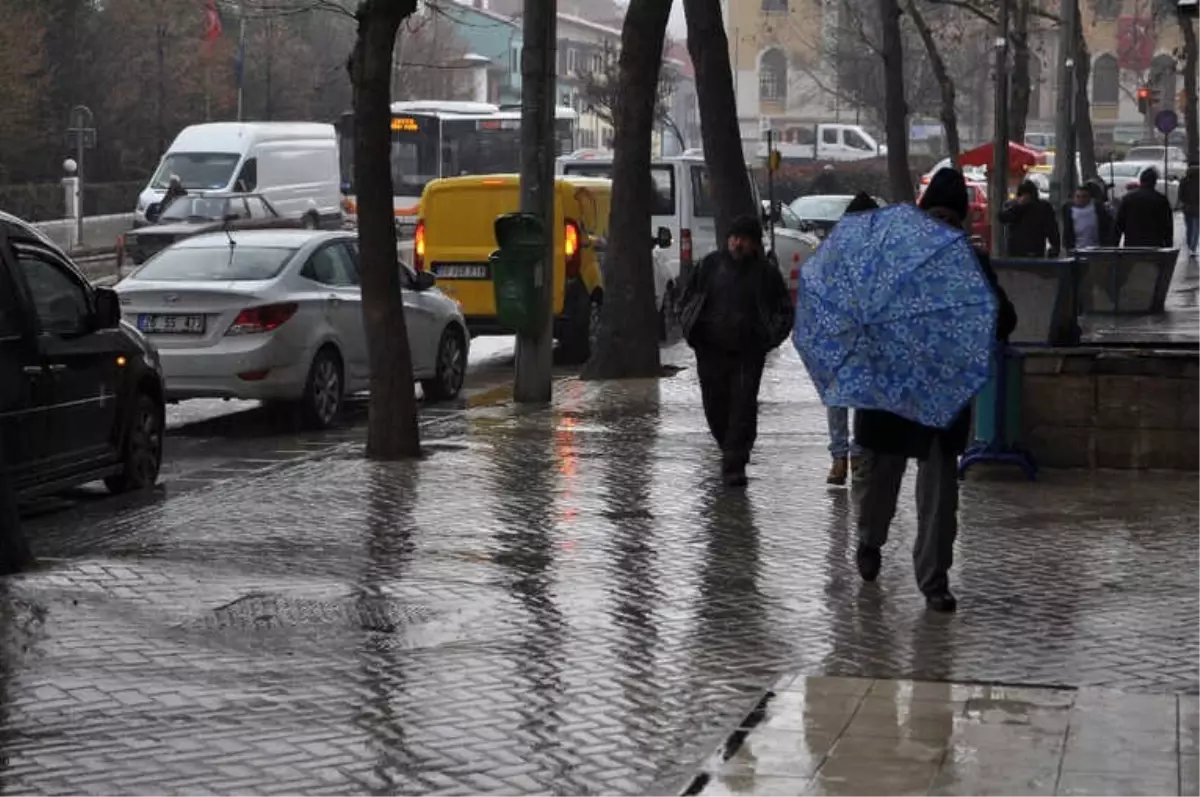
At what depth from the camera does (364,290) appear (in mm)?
15312

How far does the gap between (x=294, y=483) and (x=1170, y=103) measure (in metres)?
96.5

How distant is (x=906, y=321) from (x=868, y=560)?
119 cm

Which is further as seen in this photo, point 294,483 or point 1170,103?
point 1170,103

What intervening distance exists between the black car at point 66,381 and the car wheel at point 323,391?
338 cm

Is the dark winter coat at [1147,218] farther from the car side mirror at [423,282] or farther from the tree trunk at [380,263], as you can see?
the tree trunk at [380,263]

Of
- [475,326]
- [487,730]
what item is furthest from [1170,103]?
[487,730]

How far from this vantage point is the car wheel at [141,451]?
14.0 metres

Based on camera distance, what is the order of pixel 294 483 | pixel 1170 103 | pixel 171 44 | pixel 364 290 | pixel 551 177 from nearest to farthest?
pixel 294 483, pixel 364 290, pixel 551 177, pixel 171 44, pixel 1170 103

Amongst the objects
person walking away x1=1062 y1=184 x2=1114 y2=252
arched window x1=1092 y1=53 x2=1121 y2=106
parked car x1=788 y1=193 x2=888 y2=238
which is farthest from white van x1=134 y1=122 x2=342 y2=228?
arched window x1=1092 y1=53 x2=1121 y2=106

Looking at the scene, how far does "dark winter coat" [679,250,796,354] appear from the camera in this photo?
44.4ft

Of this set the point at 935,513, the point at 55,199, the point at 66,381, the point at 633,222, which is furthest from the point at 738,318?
the point at 55,199

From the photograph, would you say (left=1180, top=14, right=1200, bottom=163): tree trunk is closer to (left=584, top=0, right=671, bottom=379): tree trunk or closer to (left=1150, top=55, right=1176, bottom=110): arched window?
(left=584, top=0, right=671, bottom=379): tree trunk

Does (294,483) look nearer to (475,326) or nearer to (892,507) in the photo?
(892,507)

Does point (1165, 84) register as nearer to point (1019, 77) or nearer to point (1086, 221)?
point (1019, 77)
